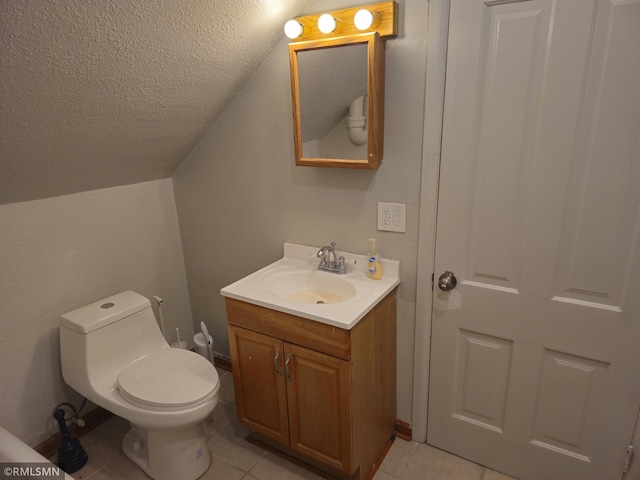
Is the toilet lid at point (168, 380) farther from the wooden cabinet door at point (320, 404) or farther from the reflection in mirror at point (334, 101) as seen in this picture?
the reflection in mirror at point (334, 101)

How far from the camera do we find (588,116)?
52.5 inches

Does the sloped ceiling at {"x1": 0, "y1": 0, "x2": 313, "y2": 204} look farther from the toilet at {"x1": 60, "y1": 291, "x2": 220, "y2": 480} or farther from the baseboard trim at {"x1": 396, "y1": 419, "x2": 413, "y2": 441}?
the baseboard trim at {"x1": 396, "y1": 419, "x2": 413, "y2": 441}

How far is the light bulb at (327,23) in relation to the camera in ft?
5.15

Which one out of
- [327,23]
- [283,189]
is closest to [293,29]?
[327,23]

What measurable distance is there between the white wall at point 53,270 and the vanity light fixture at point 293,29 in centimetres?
116

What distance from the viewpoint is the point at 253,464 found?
1.91 m

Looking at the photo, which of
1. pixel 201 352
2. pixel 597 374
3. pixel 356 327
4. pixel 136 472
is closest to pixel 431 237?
pixel 356 327

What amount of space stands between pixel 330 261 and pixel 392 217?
36 centimetres

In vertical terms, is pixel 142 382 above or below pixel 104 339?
below

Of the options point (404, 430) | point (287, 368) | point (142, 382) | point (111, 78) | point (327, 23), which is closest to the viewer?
point (111, 78)

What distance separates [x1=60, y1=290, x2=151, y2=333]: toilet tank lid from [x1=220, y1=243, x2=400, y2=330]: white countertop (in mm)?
567

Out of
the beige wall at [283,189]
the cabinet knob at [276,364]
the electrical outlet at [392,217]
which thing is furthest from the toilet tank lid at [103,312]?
the electrical outlet at [392,217]

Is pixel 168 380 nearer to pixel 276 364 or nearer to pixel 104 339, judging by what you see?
pixel 104 339

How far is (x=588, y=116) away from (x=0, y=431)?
2.32 meters
